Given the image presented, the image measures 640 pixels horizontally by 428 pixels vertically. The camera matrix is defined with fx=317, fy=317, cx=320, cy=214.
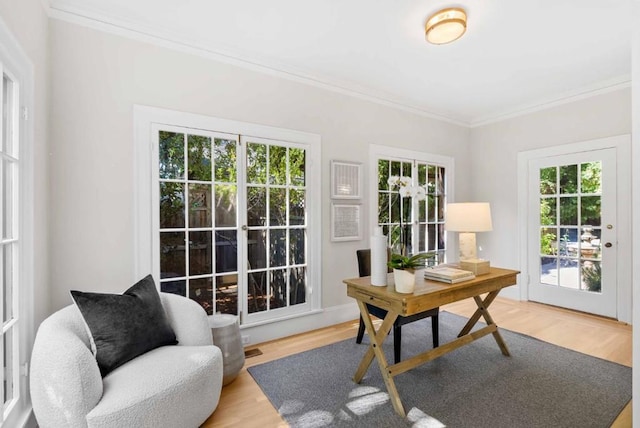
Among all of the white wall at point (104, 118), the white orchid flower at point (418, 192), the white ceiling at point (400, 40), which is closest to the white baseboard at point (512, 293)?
the white ceiling at point (400, 40)

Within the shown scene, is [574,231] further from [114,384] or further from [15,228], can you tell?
[15,228]

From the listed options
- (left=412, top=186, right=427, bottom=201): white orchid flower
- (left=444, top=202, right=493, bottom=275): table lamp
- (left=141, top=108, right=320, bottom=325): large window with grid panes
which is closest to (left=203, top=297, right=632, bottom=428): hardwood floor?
(left=141, top=108, right=320, bottom=325): large window with grid panes

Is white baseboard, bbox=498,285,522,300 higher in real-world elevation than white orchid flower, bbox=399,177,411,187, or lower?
lower

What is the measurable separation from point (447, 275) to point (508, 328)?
166cm

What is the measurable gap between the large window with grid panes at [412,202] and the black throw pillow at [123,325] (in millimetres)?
2532

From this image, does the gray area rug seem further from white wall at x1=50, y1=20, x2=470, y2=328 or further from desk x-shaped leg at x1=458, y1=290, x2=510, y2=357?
white wall at x1=50, y1=20, x2=470, y2=328

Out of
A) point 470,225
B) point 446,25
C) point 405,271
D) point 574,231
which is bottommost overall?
point 405,271

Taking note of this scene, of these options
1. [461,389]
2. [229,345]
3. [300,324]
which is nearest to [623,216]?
[461,389]

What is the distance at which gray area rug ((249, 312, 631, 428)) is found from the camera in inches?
73.2

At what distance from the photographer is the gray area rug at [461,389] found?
186cm

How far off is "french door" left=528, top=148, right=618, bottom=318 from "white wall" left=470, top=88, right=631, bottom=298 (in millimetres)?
222

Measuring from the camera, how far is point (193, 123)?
265cm

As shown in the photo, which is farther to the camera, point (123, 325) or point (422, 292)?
point (422, 292)

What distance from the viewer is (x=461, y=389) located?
2.15m
